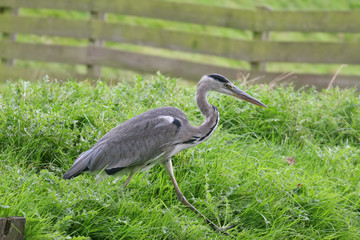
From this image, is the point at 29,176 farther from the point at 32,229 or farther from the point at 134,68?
the point at 134,68

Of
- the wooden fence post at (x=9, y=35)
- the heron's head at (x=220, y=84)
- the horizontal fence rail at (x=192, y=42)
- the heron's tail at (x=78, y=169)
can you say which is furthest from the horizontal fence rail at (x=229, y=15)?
the heron's tail at (x=78, y=169)

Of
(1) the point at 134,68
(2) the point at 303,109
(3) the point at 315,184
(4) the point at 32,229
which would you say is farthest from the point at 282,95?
(1) the point at 134,68

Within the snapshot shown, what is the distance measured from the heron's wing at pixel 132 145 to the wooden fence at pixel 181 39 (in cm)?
402

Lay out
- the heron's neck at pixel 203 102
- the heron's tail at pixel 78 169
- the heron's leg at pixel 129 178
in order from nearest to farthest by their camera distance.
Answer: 1. the heron's tail at pixel 78 169
2. the heron's leg at pixel 129 178
3. the heron's neck at pixel 203 102

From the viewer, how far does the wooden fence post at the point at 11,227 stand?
3227 millimetres

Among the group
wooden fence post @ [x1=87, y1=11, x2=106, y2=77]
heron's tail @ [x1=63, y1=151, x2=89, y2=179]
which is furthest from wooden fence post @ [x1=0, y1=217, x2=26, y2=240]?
wooden fence post @ [x1=87, y1=11, x2=106, y2=77]

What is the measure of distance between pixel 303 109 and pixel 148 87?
1720 mm

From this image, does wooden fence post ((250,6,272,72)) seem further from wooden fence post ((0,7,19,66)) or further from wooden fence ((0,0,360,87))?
wooden fence post ((0,7,19,66))

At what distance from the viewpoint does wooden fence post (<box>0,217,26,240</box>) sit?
10.6 feet

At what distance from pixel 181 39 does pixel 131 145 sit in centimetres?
532

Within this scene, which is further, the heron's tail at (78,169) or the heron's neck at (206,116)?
the heron's neck at (206,116)

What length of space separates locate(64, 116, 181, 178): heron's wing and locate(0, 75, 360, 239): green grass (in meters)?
0.15

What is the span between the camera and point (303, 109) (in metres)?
6.08

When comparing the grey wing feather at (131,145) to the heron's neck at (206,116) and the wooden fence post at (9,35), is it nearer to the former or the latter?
the heron's neck at (206,116)
